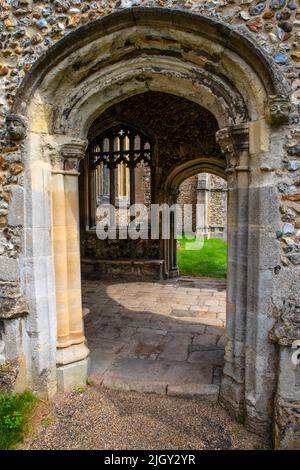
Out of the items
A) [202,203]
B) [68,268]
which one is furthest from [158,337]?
[202,203]

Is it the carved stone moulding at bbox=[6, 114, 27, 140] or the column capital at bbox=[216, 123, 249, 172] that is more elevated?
the carved stone moulding at bbox=[6, 114, 27, 140]

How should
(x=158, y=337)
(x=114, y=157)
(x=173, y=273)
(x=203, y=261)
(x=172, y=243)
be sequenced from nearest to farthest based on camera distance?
(x=158, y=337) → (x=173, y=273) → (x=172, y=243) → (x=114, y=157) → (x=203, y=261)

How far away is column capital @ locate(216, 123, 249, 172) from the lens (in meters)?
2.52

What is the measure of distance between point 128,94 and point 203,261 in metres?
7.65

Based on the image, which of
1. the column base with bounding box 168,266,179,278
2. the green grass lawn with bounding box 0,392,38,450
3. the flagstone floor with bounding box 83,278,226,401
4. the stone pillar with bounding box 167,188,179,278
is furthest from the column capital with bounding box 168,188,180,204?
the green grass lawn with bounding box 0,392,38,450

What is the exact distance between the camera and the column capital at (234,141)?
2.52m

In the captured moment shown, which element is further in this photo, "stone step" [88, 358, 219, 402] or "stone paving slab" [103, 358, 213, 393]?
"stone paving slab" [103, 358, 213, 393]

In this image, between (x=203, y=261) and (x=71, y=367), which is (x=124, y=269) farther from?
(x=71, y=367)

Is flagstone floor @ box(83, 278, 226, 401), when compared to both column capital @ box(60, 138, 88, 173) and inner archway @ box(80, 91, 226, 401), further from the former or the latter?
column capital @ box(60, 138, 88, 173)

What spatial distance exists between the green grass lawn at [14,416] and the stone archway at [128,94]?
18 centimetres

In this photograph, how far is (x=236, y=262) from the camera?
272 centimetres

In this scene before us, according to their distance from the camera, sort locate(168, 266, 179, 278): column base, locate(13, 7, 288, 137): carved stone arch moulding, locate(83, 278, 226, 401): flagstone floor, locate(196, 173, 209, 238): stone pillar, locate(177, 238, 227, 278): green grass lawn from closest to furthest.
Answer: locate(13, 7, 288, 137): carved stone arch moulding, locate(83, 278, 226, 401): flagstone floor, locate(168, 266, 179, 278): column base, locate(177, 238, 227, 278): green grass lawn, locate(196, 173, 209, 238): stone pillar

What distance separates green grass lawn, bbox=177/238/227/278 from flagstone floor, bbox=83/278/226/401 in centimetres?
153

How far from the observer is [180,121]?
7676 millimetres
